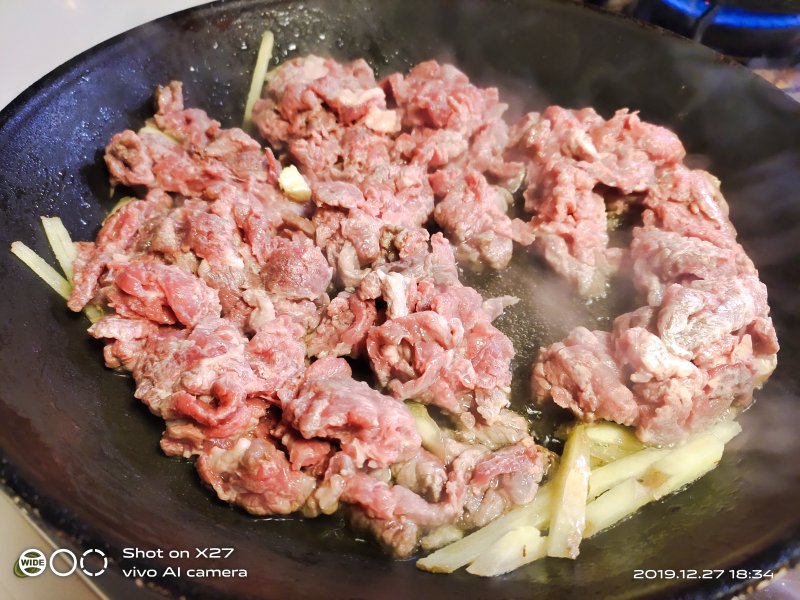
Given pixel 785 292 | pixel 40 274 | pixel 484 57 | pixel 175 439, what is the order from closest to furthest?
1. pixel 175 439
2. pixel 40 274
3. pixel 785 292
4. pixel 484 57

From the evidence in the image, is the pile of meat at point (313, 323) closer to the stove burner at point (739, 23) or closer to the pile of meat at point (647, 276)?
the pile of meat at point (647, 276)

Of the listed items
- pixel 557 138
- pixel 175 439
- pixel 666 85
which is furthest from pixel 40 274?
pixel 666 85

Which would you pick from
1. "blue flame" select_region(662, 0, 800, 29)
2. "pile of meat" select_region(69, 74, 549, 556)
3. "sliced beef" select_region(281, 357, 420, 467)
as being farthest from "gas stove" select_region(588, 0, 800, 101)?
"sliced beef" select_region(281, 357, 420, 467)

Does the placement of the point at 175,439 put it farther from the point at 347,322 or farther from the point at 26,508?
the point at 347,322

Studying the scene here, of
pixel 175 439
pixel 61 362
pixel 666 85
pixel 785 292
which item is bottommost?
pixel 785 292
